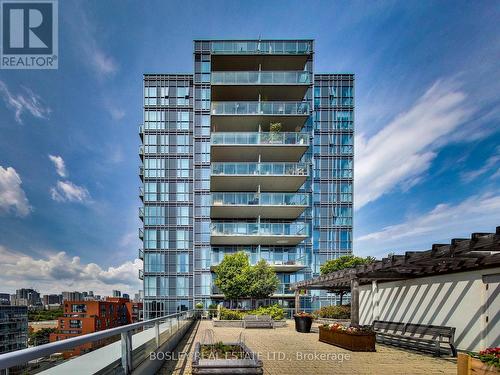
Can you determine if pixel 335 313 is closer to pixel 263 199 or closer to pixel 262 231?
pixel 262 231

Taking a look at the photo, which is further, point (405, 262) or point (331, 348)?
point (331, 348)

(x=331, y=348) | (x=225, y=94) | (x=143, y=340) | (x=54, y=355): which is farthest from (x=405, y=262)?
(x=225, y=94)

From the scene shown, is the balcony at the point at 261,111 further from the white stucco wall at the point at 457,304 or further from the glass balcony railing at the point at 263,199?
the white stucco wall at the point at 457,304

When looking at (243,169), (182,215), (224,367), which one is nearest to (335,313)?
(243,169)

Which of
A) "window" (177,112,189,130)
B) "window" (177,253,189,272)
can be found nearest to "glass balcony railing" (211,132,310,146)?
"window" (177,112,189,130)

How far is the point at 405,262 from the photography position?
400 inches

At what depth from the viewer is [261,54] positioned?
1161 inches

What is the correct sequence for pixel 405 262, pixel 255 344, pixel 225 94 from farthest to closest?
pixel 225 94 → pixel 255 344 → pixel 405 262

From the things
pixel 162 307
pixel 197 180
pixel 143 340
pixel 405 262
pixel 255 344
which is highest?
pixel 197 180

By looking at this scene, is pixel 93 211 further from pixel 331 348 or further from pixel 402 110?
pixel 331 348

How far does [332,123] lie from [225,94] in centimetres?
1701

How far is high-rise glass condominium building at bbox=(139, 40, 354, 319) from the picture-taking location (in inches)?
1106

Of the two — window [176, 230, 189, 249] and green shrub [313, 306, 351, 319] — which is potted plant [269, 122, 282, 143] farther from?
window [176, 230, 189, 249]

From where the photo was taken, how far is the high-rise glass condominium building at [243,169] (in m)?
28.1
